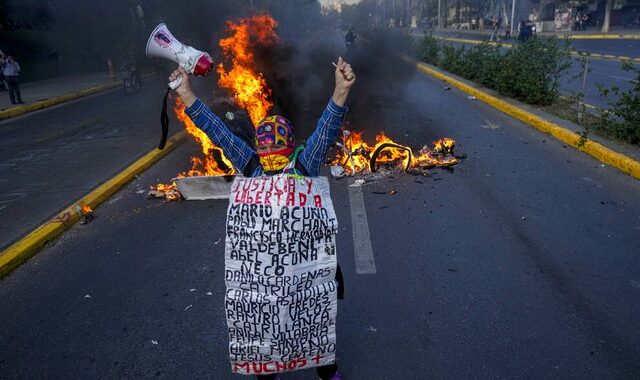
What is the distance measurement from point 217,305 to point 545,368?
2.48 meters

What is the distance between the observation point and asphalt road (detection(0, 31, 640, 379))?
9.78 feet

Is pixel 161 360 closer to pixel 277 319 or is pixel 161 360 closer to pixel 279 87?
pixel 277 319

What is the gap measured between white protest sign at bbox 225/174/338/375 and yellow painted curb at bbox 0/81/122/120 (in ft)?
53.8

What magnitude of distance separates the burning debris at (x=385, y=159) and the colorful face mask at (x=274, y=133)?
441 centimetres

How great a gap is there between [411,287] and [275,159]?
6.78 feet

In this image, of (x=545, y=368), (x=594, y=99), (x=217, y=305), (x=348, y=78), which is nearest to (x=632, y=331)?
(x=545, y=368)

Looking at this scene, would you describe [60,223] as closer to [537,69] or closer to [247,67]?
[247,67]

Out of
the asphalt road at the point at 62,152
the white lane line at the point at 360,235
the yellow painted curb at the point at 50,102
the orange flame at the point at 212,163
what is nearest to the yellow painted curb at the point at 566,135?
the white lane line at the point at 360,235

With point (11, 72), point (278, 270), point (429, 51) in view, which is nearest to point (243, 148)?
point (278, 270)

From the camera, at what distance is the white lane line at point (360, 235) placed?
13.5 ft

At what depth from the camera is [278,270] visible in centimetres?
207

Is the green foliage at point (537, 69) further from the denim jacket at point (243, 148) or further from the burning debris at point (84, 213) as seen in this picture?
the burning debris at point (84, 213)

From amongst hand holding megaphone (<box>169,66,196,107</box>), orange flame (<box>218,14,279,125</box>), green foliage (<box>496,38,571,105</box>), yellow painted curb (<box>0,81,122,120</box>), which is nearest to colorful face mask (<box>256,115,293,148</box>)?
hand holding megaphone (<box>169,66,196,107</box>)

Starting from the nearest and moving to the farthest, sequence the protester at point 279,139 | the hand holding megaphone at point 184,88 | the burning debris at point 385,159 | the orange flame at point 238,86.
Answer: the protester at point 279,139 → the hand holding megaphone at point 184,88 → the orange flame at point 238,86 → the burning debris at point 385,159
